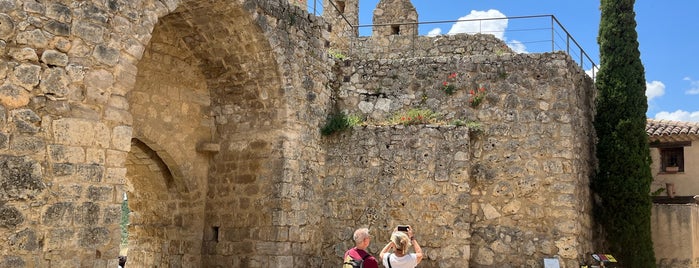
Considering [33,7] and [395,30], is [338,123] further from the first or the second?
[395,30]

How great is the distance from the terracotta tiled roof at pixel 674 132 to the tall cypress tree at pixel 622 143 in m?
2.43

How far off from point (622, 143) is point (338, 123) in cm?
485

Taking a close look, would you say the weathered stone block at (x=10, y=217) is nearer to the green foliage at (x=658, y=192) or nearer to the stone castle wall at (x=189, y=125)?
the stone castle wall at (x=189, y=125)

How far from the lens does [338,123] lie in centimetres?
1108

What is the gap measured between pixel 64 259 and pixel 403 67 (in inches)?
258

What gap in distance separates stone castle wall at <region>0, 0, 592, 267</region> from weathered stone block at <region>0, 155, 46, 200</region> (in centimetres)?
326

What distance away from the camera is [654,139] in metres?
14.2

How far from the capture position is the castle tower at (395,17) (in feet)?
51.8

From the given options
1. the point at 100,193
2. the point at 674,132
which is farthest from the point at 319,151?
the point at 674,132

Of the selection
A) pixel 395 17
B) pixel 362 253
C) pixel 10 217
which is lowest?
pixel 362 253

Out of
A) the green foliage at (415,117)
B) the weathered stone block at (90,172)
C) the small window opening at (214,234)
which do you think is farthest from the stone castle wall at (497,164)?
the weathered stone block at (90,172)

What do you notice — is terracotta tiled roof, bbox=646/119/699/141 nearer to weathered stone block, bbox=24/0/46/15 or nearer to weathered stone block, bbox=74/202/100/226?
weathered stone block, bbox=74/202/100/226

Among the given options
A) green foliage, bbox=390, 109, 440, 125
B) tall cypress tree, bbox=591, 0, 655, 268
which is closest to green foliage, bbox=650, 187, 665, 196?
tall cypress tree, bbox=591, 0, 655, 268

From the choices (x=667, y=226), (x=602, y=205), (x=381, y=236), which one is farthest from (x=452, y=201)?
(x=667, y=226)
